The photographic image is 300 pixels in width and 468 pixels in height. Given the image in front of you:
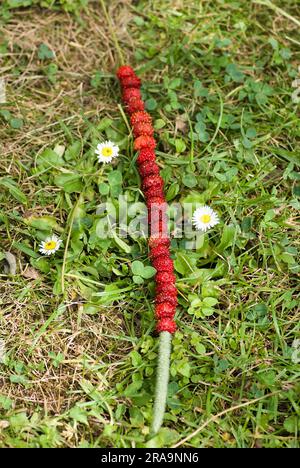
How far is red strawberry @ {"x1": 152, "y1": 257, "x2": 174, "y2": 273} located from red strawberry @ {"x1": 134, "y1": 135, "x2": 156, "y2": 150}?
679mm

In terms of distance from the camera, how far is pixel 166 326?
266 cm

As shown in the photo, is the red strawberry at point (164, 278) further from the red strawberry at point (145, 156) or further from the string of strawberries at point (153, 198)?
the red strawberry at point (145, 156)

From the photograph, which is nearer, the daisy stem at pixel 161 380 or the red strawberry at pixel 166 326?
the daisy stem at pixel 161 380

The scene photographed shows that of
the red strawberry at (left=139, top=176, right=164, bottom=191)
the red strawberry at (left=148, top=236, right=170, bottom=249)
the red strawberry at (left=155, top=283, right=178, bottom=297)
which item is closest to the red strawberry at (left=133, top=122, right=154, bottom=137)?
the red strawberry at (left=139, top=176, right=164, bottom=191)

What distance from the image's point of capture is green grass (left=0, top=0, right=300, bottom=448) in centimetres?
258

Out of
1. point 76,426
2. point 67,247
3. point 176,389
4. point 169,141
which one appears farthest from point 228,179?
point 76,426

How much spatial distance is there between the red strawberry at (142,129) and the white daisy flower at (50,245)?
76cm

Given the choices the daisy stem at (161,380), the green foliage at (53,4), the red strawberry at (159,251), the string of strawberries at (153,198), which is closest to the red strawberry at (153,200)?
the string of strawberries at (153,198)

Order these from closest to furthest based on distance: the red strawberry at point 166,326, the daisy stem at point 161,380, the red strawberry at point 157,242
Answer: the daisy stem at point 161,380
the red strawberry at point 166,326
the red strawberry at point 157,242

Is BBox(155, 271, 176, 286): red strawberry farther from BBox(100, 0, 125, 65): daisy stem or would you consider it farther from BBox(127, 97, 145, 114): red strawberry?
BBox(100, 0, 125, 65): daisy stem

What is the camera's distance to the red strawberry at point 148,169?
120 inches

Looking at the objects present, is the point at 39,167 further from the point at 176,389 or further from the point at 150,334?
the point at 176,389

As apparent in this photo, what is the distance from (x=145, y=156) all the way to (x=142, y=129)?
0.60 ft
